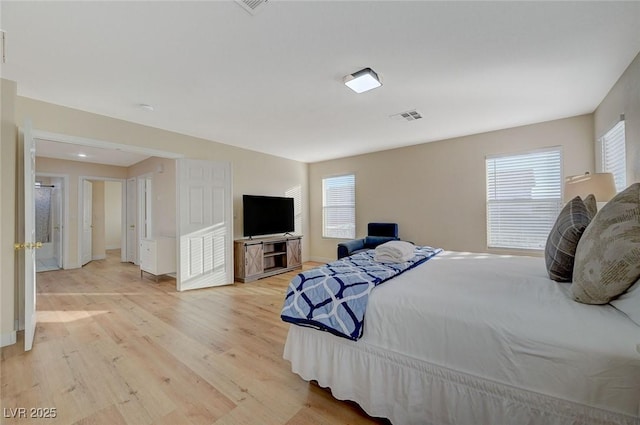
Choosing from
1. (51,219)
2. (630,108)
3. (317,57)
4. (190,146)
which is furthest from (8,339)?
(630,108)

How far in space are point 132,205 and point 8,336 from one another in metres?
4.62

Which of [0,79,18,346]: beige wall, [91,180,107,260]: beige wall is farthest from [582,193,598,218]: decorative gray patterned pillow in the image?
[91,180,107,260]: beige wall

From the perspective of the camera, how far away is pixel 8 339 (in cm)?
235

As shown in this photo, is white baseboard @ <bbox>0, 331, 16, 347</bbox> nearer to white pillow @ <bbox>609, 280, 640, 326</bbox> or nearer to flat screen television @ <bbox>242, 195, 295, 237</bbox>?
flat screen television @ <bbox>242, 195, 295, 237</bbox>

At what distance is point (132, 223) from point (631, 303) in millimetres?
8005

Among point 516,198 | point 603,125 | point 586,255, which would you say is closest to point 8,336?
point 586,255

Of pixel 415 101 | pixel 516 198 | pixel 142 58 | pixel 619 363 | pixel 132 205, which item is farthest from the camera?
pixel 132 205

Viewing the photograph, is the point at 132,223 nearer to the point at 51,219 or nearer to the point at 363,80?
the point at 51,219

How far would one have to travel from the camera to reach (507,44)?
1.95 metres

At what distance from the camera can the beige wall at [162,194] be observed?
479cm

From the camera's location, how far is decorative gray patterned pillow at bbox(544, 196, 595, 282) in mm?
1509

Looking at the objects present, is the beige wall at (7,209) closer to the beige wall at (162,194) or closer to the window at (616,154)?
the beige wall at (162,194)

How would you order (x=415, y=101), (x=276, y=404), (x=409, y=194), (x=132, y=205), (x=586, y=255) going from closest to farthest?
1. (x=586, y=255)
2. (x=276, y=404)
3. (x=415, y=101)
4. (x=409, y=194)
5. (x=132, y=205)

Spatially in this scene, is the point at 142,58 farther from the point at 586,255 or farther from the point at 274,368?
the point at 586,255
